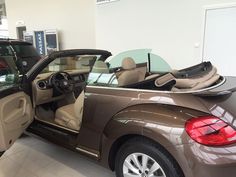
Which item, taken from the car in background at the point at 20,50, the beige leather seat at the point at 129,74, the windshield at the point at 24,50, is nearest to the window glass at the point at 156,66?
the beige leather seat at the point at 129,74

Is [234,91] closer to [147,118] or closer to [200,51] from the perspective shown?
[147,118]

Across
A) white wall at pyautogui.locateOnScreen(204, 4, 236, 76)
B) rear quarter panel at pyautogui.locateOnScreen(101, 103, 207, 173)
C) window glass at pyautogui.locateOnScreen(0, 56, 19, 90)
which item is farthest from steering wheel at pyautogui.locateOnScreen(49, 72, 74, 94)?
white wall at pyautogui.locateOnScreen(204, 4, 236, 76)

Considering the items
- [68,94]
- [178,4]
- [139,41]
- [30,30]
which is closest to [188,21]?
[178,4]

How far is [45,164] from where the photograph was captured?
2.47 meters

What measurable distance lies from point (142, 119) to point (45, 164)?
1489mm

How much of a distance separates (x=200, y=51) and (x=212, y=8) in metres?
0.80

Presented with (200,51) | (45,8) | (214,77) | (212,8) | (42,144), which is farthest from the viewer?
(45,8)

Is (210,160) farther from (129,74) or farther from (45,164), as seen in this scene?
(45,164)

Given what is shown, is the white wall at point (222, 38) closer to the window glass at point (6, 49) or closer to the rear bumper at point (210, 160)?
the rear bumper at point (210, 160)

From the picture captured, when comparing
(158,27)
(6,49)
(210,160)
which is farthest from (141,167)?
(158,27)

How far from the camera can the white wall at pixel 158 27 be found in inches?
169

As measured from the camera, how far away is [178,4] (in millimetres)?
4375

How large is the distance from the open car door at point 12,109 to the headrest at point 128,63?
41.6 inches

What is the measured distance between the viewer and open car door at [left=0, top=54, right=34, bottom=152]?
1938mm
